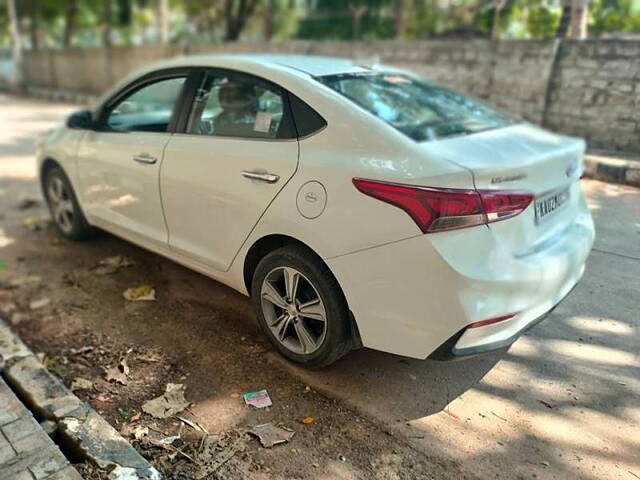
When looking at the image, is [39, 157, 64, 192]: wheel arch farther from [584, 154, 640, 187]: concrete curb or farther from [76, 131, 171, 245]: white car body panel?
[584, 154, 640, 187]: concrete curb

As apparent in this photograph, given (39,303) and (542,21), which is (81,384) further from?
(542,21)

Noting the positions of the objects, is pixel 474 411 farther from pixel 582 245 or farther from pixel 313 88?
pixel 313 88

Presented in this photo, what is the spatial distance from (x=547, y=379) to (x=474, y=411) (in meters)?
0.52

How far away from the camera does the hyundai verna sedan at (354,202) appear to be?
2336 mm

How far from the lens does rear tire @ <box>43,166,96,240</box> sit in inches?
183

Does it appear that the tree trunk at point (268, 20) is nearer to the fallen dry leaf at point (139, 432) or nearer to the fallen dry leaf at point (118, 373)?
the fallen dry leaf at point (118, 373)

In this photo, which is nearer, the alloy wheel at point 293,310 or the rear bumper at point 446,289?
the rear bumper at point 446,289

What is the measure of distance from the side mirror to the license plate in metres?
3.39

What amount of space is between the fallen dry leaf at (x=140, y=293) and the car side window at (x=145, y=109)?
3.83 ft

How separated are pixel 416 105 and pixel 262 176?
3.45 feet

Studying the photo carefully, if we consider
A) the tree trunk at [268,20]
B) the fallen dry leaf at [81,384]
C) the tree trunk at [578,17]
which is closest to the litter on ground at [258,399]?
the fallen dry leaf at [81,384]

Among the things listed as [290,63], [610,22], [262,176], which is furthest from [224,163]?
[610,22]

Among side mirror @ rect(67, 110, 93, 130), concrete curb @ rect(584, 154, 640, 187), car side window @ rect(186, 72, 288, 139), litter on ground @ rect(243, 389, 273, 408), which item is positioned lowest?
litter on ground @ rect(243, 389, 273, 408)

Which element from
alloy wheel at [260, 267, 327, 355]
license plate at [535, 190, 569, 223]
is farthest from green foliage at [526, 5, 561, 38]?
alloy wheel at [260, 267, 327, 355]
